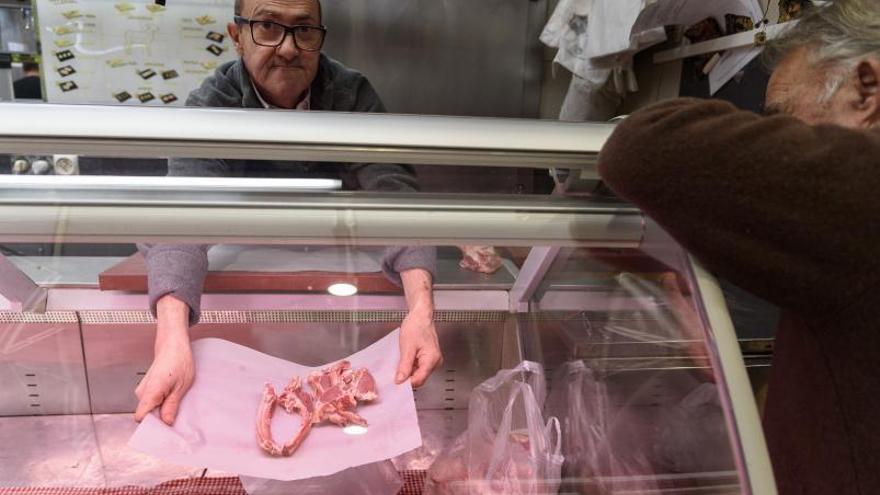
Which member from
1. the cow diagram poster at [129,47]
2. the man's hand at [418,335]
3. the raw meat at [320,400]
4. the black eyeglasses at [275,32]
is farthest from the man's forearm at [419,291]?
the cow diagram poster at [129,47]

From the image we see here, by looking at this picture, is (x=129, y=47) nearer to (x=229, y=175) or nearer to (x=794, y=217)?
(x=229, y=175)

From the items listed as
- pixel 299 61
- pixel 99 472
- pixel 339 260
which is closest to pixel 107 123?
pixel 339 260

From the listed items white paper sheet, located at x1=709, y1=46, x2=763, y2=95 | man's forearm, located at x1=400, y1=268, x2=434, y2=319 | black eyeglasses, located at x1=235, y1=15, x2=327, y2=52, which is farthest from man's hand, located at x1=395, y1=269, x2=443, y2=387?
white paper sheet, located at x1=709, y1=46, x2=763, y2=95

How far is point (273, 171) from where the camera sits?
727 millimetres

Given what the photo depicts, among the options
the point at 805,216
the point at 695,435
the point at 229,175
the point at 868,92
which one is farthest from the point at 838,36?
the point at 229,175

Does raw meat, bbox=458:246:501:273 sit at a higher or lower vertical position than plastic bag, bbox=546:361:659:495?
higher

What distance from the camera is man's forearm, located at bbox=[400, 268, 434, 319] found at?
3.00ft

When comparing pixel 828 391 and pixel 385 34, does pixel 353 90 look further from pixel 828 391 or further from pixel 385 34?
pixel 385 34

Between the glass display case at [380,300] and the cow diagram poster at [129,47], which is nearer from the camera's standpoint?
the glass display case at [380,300]

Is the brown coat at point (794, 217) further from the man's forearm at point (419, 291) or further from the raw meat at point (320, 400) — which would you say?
the raw meat at point (320, 400)

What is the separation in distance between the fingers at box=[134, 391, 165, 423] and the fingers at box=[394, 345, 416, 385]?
335 mm

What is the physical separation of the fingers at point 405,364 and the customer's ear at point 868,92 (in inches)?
27.4

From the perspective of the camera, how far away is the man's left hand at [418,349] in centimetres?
92

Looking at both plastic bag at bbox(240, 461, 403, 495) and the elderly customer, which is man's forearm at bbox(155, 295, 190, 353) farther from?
the elderly customer
